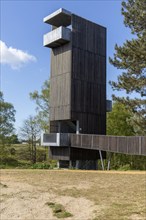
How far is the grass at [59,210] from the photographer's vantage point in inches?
306

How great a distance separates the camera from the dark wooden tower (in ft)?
71.8

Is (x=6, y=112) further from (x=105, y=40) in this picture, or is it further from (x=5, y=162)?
(x=105, y=40)

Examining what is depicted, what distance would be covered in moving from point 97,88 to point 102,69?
1718mm

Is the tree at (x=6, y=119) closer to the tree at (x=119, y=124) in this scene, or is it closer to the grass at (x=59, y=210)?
the tree at (x=119, y=124)

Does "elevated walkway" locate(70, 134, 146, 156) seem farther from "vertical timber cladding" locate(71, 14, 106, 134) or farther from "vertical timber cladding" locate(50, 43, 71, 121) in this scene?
"vertical timber cladding" locate(50, 43, 71, 121)

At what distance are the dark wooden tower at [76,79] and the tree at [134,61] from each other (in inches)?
204

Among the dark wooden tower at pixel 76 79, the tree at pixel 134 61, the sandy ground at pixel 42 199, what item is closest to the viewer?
the sandy ground at pixel 42 199

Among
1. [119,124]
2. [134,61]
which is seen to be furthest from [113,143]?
[119,124]

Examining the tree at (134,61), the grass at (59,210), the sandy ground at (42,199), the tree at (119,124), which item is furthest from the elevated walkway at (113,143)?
the grass at (59,210)

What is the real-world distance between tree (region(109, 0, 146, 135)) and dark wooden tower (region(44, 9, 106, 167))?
5.17 metres

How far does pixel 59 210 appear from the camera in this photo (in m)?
8.16

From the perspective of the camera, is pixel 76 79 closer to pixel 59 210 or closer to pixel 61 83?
pixel 61 83

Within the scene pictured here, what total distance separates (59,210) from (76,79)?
14.8m

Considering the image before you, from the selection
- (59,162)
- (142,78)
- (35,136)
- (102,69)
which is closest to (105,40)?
(102,69)
